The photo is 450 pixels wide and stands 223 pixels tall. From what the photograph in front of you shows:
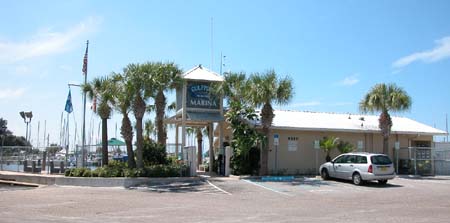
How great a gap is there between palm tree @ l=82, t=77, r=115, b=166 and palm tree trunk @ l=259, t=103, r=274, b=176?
27.6 feet

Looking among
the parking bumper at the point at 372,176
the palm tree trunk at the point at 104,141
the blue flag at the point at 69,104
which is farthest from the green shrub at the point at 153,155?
the parking bumper at the point at 372,176

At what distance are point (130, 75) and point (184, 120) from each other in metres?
4.02

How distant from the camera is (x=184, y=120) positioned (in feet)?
90.9

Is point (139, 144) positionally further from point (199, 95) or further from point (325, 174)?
point (325, 174)

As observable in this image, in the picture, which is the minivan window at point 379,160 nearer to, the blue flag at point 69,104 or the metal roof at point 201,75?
the metal roof at point 201,75

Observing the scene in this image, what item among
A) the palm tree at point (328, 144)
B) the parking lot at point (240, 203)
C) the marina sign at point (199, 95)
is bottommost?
the parking lot at point (240, 203)

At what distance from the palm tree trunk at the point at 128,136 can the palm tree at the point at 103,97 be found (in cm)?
192

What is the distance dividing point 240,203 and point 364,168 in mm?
8901

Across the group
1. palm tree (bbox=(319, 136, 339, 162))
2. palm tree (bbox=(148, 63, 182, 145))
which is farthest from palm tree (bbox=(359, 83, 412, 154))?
palm tree (bbox=(148, 63, 182, 145))

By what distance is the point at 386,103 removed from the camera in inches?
1237

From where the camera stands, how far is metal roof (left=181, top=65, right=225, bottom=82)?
2834 cm

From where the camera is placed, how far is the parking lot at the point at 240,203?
45.2 ft

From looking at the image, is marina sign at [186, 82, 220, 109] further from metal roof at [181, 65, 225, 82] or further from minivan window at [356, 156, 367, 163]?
minivan window at [356, 156, 367, 163]

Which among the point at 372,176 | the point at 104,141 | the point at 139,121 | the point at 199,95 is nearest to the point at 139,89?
the point at 139,121
